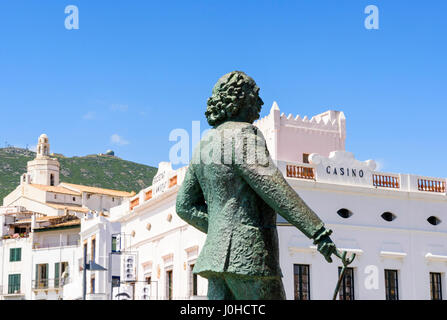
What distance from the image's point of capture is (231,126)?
577 cm

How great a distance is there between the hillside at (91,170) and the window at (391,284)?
85.2m

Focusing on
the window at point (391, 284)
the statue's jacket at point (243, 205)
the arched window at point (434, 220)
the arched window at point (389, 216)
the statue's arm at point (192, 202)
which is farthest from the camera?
the arched window at point (434, 220)

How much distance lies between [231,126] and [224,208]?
2.04ft

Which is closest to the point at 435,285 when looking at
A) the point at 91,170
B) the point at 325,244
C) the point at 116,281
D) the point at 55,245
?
the point at 116,281

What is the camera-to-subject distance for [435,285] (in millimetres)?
A: 29516

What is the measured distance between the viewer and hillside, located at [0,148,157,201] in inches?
4530

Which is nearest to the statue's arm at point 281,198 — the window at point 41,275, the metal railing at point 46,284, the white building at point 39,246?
the white building at point 39,246

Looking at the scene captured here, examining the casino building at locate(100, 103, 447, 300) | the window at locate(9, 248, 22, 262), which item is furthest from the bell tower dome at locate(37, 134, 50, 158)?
the casino building at locate(100, 103, 447, 300)

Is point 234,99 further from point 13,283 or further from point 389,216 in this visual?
point 13,283

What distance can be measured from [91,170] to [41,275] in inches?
2673

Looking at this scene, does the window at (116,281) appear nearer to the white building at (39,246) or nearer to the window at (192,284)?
the window at (192,284)

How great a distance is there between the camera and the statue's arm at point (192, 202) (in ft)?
19.9
